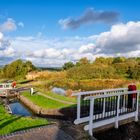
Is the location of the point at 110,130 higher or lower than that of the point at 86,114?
lower

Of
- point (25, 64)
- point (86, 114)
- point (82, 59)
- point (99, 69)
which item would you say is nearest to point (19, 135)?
point (86, 114)

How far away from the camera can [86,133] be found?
9.08 metres

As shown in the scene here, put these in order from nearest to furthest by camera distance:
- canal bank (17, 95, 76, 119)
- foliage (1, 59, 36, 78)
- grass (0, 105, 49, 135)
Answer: grass (0, 105, 49, 135), canal bank (17, 95, 76, 119), foliage (1, 59, 36, 78)

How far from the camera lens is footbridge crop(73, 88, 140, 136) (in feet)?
32.3

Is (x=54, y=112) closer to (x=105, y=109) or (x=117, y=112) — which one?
(x=105, y=109)

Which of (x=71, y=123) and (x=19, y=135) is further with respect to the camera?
(x=71, y=123)

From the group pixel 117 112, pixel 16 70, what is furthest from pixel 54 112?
pixel 16 70

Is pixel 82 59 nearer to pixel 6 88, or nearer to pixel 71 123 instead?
pixel 6 88

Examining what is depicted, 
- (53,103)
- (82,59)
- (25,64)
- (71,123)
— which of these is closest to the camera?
(71,123)

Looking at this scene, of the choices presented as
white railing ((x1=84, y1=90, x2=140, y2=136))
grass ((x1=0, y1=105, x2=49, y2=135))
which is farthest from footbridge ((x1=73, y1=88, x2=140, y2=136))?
grass ((x1=0, y1=105, x2=49, y2=135))

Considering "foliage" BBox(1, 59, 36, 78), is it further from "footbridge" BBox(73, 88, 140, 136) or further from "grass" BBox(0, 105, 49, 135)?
"grass" BBox(0, 105, 49, 135)

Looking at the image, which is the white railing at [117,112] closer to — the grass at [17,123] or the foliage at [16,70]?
the grass at [17,123]

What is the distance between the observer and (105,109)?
11.2 metres

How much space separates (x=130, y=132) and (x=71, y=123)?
9.82ft
